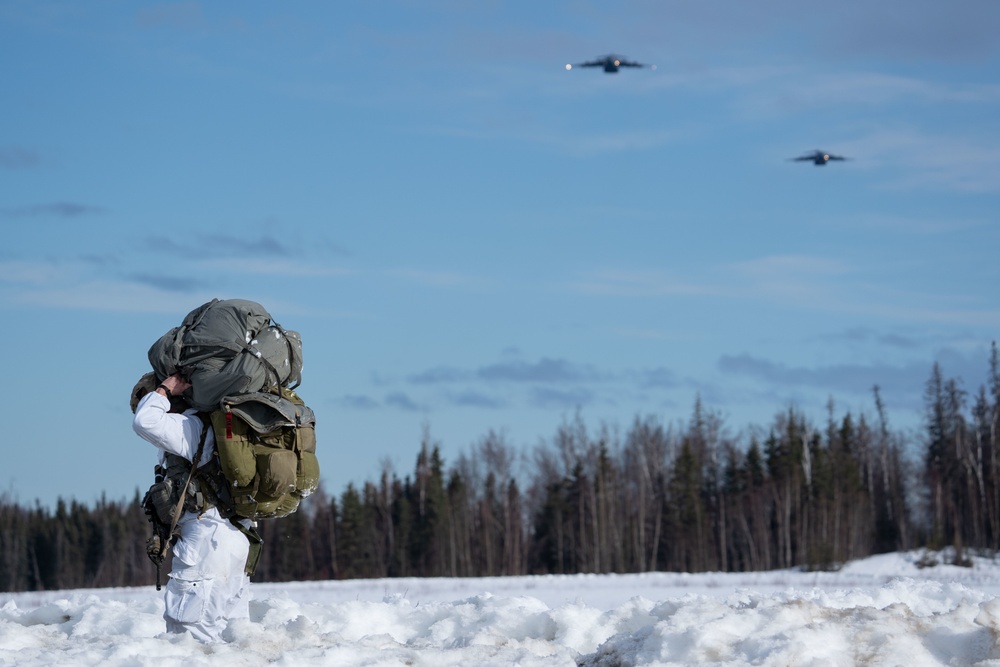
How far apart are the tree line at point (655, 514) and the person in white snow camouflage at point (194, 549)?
2422 inches

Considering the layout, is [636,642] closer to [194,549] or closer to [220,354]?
[194,549]

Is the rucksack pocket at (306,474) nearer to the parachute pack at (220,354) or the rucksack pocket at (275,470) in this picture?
the rucksack pocket at (275,470)

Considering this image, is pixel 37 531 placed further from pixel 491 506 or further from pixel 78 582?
pixel 491 506

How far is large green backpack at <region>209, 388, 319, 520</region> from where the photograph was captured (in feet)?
25.5

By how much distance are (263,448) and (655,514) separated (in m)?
73.7

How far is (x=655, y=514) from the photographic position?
79.8 m

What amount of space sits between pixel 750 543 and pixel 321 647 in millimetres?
69482

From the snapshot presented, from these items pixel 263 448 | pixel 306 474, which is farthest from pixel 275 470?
pixel 306 474

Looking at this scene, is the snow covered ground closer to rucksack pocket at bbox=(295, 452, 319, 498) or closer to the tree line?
rucksack pocket at bbox=(295, 452, 319, 498)

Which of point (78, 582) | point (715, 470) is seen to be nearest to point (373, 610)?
point (715, 470)

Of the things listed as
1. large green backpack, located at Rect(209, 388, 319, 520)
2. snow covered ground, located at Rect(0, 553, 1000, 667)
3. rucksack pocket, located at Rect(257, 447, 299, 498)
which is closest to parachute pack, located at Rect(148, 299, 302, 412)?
large green backpack, located at Rect(209, 388, 319, 520)

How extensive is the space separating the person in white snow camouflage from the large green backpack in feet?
0.56

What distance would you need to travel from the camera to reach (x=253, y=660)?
6188 millimetres

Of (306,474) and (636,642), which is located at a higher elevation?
(306,474)
